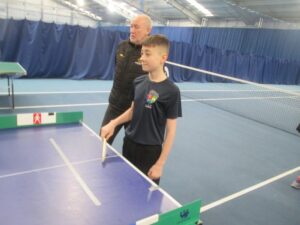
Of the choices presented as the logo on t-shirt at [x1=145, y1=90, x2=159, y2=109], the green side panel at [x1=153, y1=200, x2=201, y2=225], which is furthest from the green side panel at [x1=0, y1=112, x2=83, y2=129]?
the green side panel at [x1=153, y1=200, x2=201, y2=225]

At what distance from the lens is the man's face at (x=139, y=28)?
2680mm

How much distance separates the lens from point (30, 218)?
4.36 feet

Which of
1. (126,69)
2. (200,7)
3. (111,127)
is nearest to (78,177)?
(111,127)

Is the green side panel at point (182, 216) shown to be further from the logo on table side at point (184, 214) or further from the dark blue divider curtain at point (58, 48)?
the dark blue divider curtain at point (58, 48)

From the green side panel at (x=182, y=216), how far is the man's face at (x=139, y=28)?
1.85m

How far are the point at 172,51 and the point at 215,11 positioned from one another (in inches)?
347

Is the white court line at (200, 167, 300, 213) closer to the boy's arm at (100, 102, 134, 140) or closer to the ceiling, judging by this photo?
the boy's arm at (100, 102, 134, 140)

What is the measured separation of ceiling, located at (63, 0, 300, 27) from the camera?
1636 centimetres

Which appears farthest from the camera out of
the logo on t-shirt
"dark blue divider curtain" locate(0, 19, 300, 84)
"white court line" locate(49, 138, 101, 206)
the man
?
"dark blue divider curtain" locate(0, 19, 300, 84)

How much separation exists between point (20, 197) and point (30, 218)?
202 millimetres

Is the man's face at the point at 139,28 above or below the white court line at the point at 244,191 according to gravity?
above

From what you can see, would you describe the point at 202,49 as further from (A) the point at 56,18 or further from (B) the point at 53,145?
(A) the point at 56,18

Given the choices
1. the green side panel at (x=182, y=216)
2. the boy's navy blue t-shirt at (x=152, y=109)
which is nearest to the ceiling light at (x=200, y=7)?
the boy's navy blue t-shirt at (x=152, y=109)

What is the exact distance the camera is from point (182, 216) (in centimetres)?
133
